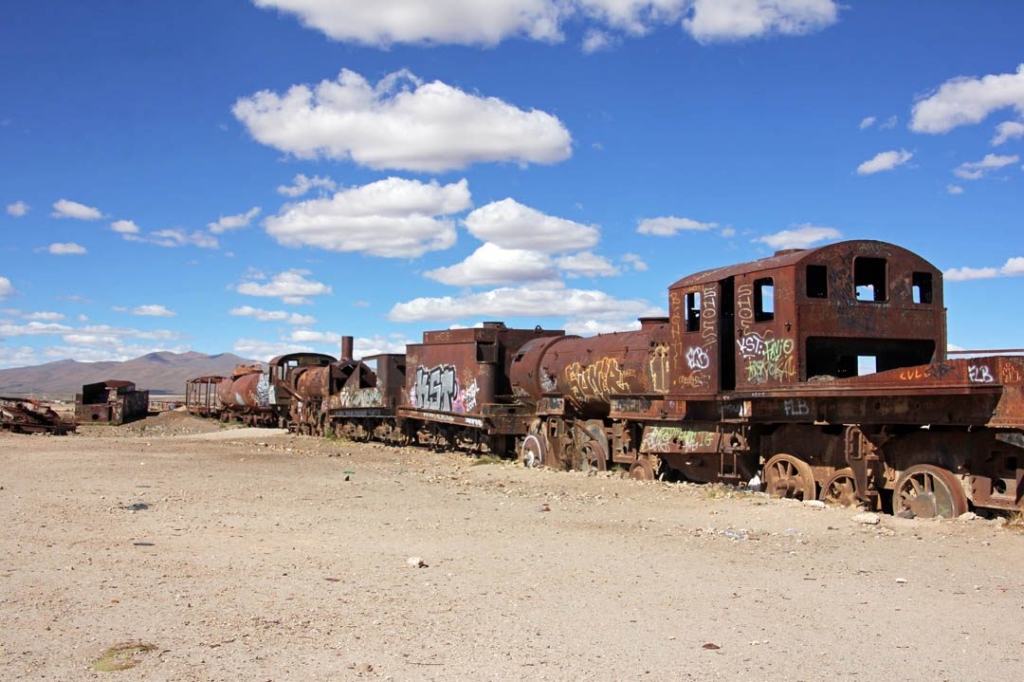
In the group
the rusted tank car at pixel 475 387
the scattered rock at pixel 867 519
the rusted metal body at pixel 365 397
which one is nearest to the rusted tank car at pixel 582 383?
the rusted tank car at pixel 475 387

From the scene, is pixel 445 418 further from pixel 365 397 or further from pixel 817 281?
pixel 817 281

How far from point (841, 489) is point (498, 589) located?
6.81 meters

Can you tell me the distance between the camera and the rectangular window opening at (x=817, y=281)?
1243cm

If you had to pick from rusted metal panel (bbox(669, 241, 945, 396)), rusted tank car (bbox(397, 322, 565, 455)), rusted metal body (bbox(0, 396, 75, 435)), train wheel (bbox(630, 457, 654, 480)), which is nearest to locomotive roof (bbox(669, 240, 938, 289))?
rusted metal panel (bbox(669, 241, 945, 396))

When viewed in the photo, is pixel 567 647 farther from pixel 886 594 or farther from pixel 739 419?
pixel 739 419

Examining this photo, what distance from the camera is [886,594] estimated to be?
7164mm

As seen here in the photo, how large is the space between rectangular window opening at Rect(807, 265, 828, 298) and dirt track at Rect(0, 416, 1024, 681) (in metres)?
2.95

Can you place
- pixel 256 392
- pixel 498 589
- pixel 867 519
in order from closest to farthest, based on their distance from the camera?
pixel 498 589 → pixel 867 519 → pixel 256 392

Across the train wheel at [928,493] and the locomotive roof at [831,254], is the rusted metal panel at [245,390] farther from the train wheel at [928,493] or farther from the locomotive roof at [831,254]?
the train wheel at [928,493]

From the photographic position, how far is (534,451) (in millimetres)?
19812

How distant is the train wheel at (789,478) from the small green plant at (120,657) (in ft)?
31.1

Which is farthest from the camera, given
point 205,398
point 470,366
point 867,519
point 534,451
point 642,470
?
point 205,398

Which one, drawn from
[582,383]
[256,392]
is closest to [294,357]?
[256,392]

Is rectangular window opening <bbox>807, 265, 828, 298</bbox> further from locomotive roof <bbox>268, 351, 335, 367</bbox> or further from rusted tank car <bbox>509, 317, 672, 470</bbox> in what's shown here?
locomotive roof <bbox>268, 351, 335, 367</bbox>
